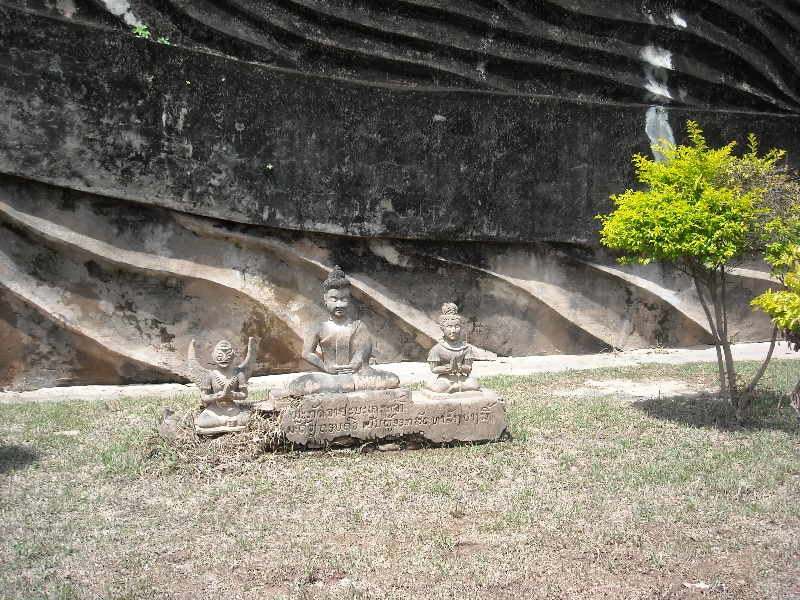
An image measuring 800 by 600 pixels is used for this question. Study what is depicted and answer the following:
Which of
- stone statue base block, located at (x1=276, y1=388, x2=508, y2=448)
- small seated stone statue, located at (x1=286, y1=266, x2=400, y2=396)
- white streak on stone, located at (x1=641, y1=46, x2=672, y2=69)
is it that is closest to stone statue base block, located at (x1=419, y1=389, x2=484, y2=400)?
stone statue base block, located at (x1=276, y1=388, x2=508, y2=448)

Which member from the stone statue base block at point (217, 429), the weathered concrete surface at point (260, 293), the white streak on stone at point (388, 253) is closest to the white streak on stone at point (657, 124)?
the weathered concrete surface at point (260, 293)

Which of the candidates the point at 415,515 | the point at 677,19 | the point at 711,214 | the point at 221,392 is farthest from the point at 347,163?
the point at 415,515

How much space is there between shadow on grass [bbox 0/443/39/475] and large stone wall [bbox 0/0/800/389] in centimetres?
321

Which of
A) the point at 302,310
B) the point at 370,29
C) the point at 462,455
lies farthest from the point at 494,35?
the point at 462,455

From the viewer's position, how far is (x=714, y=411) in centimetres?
752

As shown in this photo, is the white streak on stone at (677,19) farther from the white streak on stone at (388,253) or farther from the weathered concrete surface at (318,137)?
the white streak on stone at (388,253)

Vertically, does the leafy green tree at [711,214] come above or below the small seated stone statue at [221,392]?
above

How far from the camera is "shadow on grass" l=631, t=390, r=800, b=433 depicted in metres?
7.03

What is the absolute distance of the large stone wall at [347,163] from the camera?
9.09m

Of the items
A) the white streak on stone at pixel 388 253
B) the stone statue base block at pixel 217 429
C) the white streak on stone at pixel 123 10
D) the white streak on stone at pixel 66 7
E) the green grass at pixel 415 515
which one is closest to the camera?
the green grass at pixel 415 515

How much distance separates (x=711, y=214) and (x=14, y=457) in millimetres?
6309

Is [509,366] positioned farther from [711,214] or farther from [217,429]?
[217,429]

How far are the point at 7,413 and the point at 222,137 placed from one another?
4.23m

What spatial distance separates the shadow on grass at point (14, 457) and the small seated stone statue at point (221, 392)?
1.34 meters
